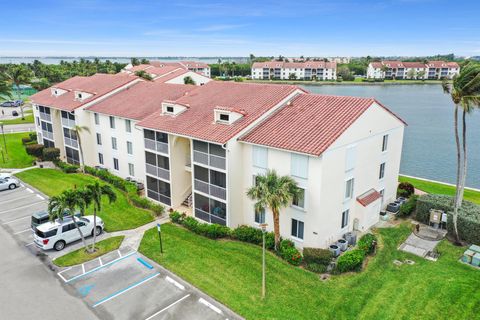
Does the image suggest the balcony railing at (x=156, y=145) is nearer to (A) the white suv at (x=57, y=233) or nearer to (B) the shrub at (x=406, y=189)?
(A) the white suv at (x=57, y=233)

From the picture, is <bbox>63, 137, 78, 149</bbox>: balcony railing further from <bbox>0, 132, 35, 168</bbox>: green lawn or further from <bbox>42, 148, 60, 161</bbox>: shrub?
<bbox>0, 132, 35, 168</bbox>: green lawn

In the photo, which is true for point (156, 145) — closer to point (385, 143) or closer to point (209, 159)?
point (209, 159)

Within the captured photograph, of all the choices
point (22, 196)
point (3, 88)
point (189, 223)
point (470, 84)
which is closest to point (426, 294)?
point (470, 84)

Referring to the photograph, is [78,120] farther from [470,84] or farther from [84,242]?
[470,84]

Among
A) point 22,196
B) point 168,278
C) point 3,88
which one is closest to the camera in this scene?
point 168,278

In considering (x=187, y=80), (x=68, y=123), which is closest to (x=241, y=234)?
(x=68, y=123)
